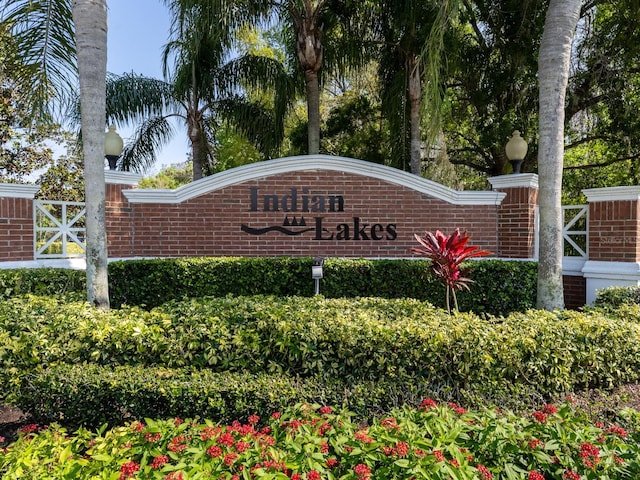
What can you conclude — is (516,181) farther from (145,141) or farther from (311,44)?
(145,141)

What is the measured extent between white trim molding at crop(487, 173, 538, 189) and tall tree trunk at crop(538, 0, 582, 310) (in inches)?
88.2

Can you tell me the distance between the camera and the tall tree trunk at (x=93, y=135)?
499cm

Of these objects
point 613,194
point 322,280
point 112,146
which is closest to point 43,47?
Answer: point 112,146

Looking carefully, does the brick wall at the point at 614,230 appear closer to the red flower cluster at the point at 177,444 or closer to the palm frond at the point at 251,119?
the red flower cluster at the point at 177,444

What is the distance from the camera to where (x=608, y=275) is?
699cm

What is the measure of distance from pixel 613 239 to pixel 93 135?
302 inches

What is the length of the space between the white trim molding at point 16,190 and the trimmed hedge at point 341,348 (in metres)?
4.38

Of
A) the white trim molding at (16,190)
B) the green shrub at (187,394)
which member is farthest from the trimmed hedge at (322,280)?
the green shrub at (187,394)

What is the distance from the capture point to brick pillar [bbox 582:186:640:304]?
6848 millimetres

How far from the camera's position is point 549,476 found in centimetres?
200

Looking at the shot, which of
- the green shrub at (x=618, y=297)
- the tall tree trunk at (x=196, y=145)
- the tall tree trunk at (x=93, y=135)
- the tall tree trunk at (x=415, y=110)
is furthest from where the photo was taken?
the tall tree trunk at (x=196, y=145)

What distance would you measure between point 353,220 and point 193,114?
698 cm

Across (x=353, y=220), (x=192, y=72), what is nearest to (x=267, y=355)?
(x=353, y=220)

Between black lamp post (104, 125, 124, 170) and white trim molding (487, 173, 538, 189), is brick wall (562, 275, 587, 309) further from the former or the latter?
black lamp post (104, 125, 124, 170)
